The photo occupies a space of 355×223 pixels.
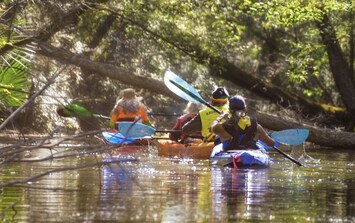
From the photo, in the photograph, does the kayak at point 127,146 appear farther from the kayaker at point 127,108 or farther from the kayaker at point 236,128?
the kayaker at point 236,128

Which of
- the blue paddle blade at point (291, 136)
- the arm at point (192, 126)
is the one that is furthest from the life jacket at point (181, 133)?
the blue paddle blade at point (291, 136)

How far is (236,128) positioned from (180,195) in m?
4.80

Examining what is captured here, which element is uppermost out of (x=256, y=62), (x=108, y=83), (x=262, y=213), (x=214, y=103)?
(x=256, y=62)

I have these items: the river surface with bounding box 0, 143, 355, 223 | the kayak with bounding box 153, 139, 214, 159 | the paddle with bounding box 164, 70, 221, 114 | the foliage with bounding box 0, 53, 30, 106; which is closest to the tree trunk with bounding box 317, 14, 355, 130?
the kayak with bounding box 153, 139, 214, 159

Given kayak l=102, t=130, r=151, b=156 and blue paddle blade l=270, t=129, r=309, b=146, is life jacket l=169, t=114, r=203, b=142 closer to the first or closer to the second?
kayak l=102, t=130, r=151, b=156

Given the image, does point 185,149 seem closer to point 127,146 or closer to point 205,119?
point 205,119

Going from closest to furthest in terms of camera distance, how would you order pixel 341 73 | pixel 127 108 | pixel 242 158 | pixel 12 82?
1. pixel 12 82
2. pixel 242 158
3. pixel 127 108
4. pixel 341 73

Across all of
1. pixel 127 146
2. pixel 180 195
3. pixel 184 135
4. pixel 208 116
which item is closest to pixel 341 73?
pixel 127 146

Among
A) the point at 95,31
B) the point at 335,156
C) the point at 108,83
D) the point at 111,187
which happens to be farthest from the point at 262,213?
the point at 108,83

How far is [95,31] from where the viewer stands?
2698 cm

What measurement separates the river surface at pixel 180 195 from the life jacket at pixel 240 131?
0.53m

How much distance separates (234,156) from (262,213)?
19.2ft

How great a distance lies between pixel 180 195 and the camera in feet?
34.0

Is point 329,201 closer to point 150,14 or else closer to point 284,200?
point 284,200
